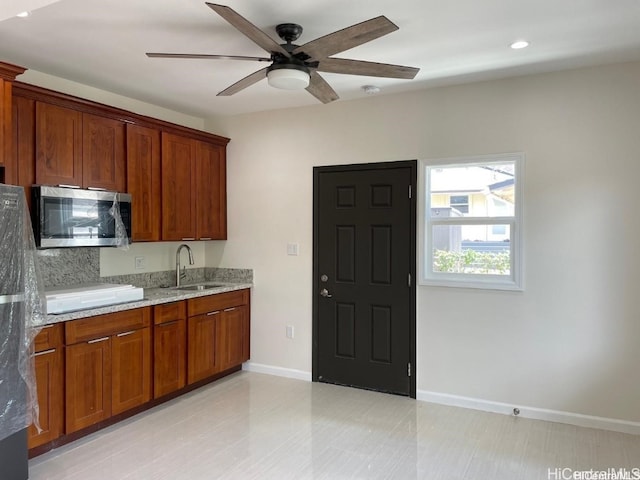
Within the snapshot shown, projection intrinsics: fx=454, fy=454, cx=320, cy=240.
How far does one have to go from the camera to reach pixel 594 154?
10.9 feet

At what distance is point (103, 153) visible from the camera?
3545mm

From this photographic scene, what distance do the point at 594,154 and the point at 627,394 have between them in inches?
68.6

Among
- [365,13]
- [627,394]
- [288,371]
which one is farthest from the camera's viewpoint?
[288,371]

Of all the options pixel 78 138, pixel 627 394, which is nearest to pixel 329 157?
pixel 78 138

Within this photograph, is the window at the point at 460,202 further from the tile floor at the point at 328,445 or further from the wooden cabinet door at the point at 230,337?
the wooden cabinet door at the point at 230,337

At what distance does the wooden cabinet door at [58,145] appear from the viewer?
310cm

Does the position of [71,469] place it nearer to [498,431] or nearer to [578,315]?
[498,431]

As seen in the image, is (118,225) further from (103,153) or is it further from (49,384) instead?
(49,384)

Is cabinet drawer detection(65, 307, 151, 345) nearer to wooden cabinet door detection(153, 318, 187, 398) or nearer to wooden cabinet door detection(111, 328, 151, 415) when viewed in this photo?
wooden cabinet door detection(111, 328, 151, 415)

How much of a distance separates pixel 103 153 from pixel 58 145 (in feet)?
1.20

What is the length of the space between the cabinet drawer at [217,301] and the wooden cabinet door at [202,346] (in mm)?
53

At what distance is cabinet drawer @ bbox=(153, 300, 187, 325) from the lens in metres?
3.64

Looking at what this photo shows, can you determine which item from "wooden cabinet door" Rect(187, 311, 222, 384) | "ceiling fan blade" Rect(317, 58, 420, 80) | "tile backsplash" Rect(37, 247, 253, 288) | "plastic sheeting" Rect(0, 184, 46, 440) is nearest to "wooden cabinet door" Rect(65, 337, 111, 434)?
"plastic sheeting" Rect(0, 184, 46, 440)

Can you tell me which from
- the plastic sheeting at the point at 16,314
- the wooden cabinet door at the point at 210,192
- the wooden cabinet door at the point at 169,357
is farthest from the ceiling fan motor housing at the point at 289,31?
the wooden cabinet door at the point at 169,357
